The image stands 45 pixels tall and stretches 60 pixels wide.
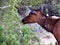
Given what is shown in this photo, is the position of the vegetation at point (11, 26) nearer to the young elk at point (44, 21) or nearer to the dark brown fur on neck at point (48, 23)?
the young elk at point (44, 21)

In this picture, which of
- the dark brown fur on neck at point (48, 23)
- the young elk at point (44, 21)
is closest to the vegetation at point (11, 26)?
the young elk at point (44, 21)

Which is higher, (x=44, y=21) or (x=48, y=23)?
(x=44, y=21)

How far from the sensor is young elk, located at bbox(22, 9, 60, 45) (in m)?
5.01

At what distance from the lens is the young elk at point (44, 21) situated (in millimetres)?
5011

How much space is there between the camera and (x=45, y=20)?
5094mm

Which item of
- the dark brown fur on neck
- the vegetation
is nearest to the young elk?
the dark brown fur on neck

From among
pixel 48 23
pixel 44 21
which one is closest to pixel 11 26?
pixel 44 21

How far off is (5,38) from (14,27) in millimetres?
626

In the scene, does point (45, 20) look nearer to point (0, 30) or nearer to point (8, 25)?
point (8, 25)

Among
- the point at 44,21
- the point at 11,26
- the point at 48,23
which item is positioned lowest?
the point at 48,23

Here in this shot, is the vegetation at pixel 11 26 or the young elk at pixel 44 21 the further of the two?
the young elk at pixel 44 21

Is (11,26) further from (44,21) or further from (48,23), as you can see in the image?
(48,23)

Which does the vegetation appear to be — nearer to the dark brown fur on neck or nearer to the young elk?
the young elk

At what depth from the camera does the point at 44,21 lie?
16.7 ft
